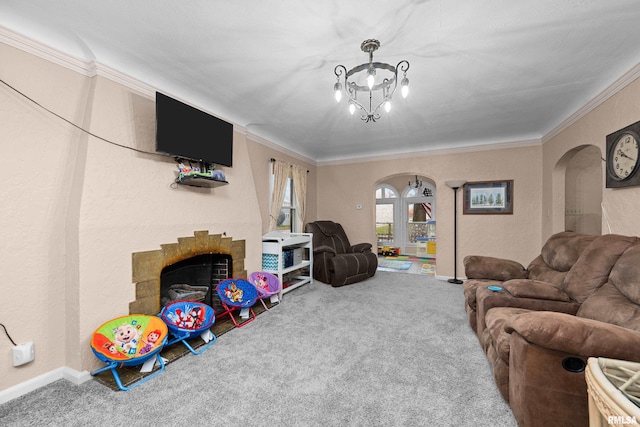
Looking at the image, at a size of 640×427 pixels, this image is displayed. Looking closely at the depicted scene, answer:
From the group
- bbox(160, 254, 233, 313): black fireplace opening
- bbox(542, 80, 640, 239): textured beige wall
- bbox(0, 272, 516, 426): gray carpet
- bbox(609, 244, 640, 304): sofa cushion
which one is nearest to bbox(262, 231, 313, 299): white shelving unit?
bbox(160, 254, 233, 313): black fireplace opening

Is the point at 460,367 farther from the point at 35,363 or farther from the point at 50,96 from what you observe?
the point at 50,96

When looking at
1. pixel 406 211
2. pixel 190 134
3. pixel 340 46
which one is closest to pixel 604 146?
pixel 340 46

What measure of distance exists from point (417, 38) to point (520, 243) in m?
3.94

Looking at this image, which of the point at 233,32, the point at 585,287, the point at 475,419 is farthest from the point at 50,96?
the point at 585,287

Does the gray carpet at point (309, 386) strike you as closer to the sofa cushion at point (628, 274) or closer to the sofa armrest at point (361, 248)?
the sofa cushion at point (628, 274)

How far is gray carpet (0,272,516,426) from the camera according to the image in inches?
59.8

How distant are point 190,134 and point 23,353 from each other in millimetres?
1988

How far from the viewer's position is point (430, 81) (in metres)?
2.48

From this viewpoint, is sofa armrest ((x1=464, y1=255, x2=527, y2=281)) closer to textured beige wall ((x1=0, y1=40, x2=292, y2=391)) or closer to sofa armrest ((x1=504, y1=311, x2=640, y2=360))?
sofa armrest ((x1=504, y1=311, x2=640, y2=360))

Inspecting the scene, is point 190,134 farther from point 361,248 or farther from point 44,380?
point 361,248

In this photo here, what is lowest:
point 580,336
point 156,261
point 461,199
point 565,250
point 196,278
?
point 196,278

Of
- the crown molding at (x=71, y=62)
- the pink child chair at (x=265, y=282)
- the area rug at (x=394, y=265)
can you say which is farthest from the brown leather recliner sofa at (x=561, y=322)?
the area rug at (x=394, y=265)

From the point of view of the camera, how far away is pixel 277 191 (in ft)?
14.6

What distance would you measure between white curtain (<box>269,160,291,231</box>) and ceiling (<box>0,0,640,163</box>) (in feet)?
4.31
